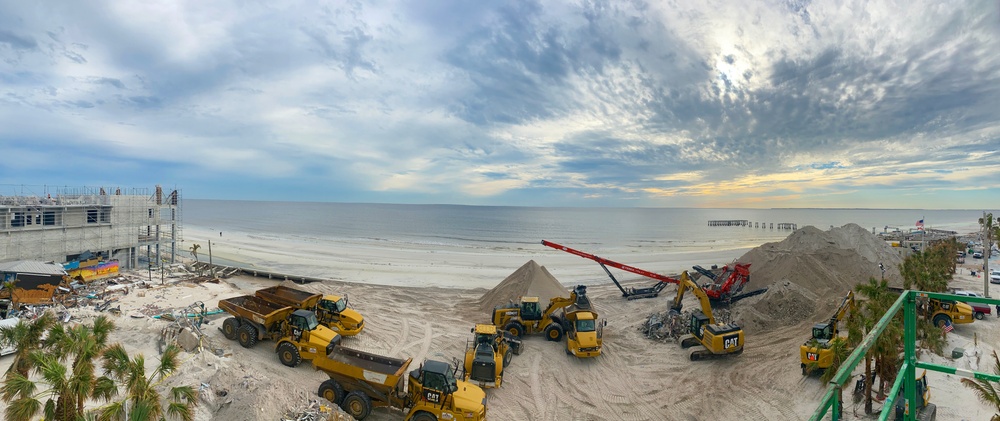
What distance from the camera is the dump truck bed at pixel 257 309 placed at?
19172 millimetres

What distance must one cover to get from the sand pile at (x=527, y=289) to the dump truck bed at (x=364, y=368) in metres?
14.6

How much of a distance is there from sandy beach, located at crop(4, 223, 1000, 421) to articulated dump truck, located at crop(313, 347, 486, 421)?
0.88m

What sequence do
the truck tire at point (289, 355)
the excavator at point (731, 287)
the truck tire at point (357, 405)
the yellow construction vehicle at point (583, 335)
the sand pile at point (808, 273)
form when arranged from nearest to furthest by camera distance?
the truck tire at point (357, 405), the truck tire at point (289, 355), the yellow construction vehicle at point (583, 335), the sand pile at point (808, 273), the excavator at point (731, 287)

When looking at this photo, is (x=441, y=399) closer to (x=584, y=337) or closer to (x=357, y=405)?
(x=357, y=405)

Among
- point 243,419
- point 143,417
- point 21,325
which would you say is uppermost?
point 21,325

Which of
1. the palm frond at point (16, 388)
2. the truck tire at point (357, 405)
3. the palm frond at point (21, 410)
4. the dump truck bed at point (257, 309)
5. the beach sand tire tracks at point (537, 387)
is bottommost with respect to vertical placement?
the beach sand tire tracks at point (537, 387)

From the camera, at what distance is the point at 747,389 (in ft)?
56.9

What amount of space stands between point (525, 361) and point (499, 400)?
375cm

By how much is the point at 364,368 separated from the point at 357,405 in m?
1.17

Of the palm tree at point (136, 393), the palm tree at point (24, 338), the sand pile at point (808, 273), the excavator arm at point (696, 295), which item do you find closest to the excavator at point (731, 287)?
the sand pile at point (808, 273)

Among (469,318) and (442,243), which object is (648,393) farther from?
(442,243)

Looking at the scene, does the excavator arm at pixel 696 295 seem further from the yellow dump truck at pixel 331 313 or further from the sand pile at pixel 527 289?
the yellow dump truck at pixel 331 313

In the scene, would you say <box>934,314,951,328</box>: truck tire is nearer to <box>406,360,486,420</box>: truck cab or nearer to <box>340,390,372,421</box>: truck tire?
<box>406,360,486,420</box>: truck cab

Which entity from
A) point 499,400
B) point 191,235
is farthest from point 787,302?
point 191,235
